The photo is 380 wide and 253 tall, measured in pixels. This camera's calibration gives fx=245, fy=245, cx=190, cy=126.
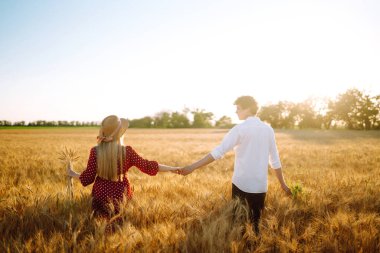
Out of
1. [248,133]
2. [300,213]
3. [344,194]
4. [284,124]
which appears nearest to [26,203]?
[248,133]

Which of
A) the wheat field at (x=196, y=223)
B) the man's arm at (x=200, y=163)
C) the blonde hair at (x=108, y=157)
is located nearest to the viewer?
the wheat field at (x=196, y=223)

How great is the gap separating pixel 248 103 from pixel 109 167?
75.3 inches

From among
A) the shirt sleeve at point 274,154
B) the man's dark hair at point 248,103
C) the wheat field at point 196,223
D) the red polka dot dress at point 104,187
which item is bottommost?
the wheat field at point 196,223

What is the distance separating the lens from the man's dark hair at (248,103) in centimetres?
312

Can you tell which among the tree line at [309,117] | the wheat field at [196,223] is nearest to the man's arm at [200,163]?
the wheat field at [196,223]

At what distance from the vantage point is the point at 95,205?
3.21 metres

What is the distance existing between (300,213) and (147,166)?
7.25 ft

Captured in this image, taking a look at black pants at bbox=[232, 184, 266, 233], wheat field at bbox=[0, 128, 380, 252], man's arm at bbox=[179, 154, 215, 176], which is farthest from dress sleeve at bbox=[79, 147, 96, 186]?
black pants at bbox=[232, 184, 266, 233]

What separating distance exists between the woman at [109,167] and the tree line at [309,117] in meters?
70.6

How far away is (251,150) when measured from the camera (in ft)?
10.1

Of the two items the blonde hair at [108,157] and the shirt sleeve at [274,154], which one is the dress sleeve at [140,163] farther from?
the shirt sleeve at [274,154]

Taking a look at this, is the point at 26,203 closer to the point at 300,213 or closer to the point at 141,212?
the point at 141,212

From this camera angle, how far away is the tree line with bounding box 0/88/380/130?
196ft

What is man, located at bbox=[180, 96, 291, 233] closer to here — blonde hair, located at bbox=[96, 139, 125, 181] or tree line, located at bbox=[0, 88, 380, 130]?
blonde hair, located at bbox=[96, 139, 125, 181]
